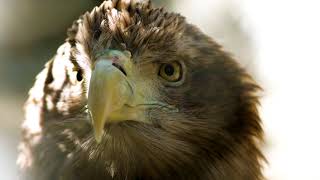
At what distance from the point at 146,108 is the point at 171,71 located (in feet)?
0.73

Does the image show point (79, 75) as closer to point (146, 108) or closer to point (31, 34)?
point (146, 108)

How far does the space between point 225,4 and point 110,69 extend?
3.40 meters

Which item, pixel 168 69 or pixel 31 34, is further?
pixel 31 34

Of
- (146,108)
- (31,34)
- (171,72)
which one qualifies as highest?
(31,34)

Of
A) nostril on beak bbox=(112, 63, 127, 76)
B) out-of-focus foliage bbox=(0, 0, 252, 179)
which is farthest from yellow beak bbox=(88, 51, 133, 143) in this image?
out-of-focus foliage bbox=(0, 0, 252, 179)

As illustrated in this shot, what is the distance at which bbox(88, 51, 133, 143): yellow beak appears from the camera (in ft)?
8.73

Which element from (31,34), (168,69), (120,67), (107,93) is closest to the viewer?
(107,93)

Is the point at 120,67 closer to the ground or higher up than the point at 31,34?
closer to the ground

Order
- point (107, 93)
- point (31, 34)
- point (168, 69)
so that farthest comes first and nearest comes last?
point (31, 34) < point (168, 69) < point (107, 93)

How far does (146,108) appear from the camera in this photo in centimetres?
290

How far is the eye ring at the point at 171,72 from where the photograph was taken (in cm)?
305

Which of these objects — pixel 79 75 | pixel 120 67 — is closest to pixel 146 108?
pixel 120 67

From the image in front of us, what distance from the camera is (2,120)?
5.10 m

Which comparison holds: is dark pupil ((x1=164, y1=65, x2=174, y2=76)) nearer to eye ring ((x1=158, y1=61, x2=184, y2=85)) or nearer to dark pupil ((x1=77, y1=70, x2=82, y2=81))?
eye ring ((x1=158, y1=61, x2=184, y2=85))
